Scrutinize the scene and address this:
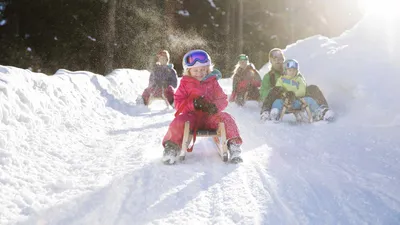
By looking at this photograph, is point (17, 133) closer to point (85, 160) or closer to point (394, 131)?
point (85, 160)

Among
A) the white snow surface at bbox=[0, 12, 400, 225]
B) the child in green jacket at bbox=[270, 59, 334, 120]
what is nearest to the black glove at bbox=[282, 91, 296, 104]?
the child in green jacket at bbox=[270, 59, 334, 120]

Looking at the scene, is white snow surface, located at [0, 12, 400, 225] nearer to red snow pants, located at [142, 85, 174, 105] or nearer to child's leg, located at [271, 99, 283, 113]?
child's leg, located at [271, 99, 283, 113]

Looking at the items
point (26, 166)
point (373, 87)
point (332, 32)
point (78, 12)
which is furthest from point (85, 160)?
point (332, 32)

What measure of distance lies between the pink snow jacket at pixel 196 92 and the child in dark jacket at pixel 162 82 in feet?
15.5

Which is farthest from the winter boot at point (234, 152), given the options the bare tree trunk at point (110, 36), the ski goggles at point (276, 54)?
the bare tree trunk at point (110, 36)

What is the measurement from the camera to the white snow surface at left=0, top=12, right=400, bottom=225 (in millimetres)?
2693

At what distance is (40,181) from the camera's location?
10.7ft

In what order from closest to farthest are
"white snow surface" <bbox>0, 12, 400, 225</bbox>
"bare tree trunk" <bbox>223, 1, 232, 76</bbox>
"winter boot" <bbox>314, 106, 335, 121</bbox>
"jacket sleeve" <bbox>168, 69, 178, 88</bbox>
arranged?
"white snow surface" <bbox>0, 12, 400, 225</bbox>, "winter boot" <bbox>314, 106, 335, 121</bbox>, "jacket sleeve" <bbox>168, 69, 178, 88</bbox>, "bare tree trunk" <bbox>223, 1, 232, 76</bbox>

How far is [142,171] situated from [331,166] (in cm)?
177

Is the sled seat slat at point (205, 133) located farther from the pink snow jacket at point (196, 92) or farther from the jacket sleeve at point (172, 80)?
the jacket sleeve at point (172, 80)

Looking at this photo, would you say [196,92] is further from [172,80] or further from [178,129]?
[172,80]

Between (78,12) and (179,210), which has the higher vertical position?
(78,12)

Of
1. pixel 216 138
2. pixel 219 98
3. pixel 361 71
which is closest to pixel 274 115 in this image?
pixel 361 71

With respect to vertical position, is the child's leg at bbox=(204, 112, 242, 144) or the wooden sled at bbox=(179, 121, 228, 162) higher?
the child's leg at bbox=(204, 112, 242, 144)
